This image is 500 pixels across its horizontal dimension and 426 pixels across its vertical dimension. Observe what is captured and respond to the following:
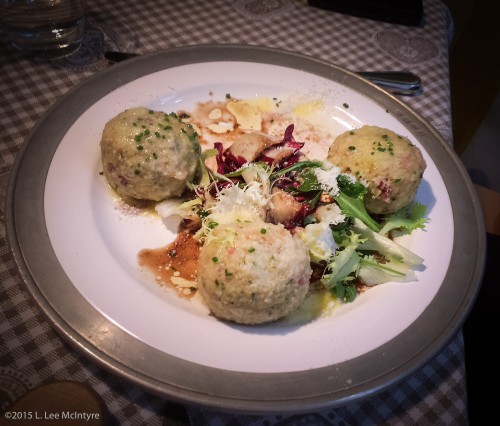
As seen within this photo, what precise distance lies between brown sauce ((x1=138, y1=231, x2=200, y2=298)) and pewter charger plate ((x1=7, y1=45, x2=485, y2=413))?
0.14 feet

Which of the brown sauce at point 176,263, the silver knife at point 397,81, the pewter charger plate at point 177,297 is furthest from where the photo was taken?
the silver knife at point 397,81

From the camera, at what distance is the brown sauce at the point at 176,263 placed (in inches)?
74.1

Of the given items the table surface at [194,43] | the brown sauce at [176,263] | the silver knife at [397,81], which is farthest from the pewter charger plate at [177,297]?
the silver knife at [397,81]

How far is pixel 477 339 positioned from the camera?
115 inches

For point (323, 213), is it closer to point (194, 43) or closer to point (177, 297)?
point (177, 297)

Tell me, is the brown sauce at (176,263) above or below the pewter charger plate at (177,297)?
below

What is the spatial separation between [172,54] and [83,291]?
153 centimetres

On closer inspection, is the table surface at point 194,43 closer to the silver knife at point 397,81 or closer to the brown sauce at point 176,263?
the silver knife at point 397,81

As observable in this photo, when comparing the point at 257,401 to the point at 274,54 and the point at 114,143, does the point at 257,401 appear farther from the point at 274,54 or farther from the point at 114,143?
the point at 274,54

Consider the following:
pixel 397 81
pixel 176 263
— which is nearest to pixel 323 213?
pixel 176 263

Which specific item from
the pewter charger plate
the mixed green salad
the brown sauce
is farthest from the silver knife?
the brown sauce

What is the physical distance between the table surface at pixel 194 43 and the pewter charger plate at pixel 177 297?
6.1 inches

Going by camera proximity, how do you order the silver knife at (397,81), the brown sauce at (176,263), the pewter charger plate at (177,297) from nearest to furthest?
the pewter charger plate at (177,297)
the brown sauce at (176,263)
the silver knife at (397,81)

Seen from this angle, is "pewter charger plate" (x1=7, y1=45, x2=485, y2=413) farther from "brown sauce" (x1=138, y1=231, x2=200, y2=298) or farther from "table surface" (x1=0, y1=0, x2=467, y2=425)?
"table surface" (x1=0, y1=0, x2=467, y2=425)
